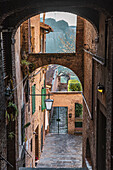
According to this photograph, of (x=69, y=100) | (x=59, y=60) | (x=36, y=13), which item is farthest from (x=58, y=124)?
(x=36, y=13)

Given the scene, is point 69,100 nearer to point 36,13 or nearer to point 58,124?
point 58,124

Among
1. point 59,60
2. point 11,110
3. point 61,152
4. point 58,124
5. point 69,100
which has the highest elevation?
point 59,60

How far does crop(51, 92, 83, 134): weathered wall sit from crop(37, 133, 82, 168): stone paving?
3.37 feet

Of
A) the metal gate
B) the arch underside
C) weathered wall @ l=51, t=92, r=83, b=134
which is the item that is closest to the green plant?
the arch underside

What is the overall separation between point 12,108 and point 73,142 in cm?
962

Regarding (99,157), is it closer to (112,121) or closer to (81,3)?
(112,121)

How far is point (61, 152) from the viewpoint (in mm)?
13828

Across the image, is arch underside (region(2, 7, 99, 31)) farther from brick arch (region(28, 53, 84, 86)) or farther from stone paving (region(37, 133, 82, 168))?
stone paving (region(37, 133, 82, 168))

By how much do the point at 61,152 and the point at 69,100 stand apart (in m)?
5.13

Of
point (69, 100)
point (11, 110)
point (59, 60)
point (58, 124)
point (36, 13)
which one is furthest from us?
point (58, 124)

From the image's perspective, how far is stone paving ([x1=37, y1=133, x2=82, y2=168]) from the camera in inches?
467

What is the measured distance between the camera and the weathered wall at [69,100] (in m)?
18.0

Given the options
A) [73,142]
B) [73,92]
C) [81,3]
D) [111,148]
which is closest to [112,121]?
[111,148]

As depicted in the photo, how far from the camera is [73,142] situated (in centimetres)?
1598
